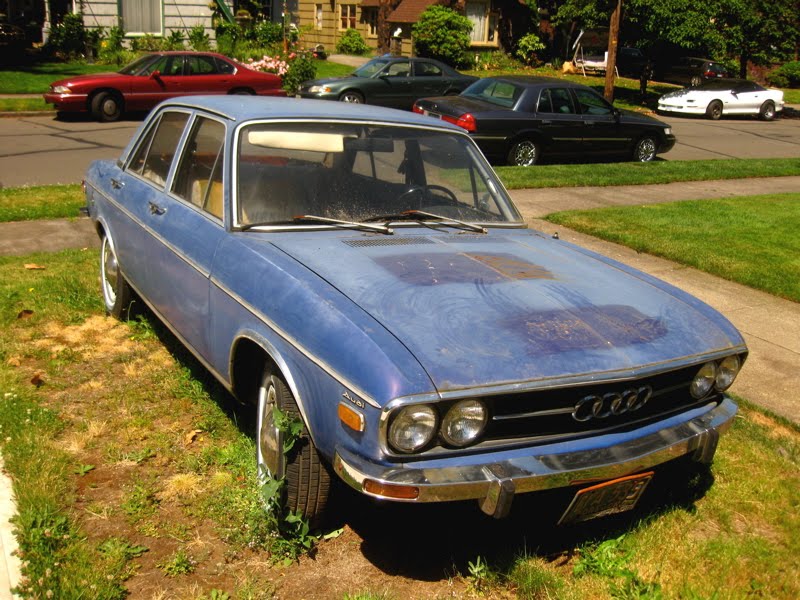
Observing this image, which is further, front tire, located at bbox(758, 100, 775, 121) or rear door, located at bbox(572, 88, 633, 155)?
front tire, located at bbox(758, 100, 775, 121)

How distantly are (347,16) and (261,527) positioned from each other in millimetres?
40463

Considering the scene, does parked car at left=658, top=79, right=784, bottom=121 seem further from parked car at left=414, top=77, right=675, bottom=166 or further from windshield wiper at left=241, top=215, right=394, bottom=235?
windshield wiper at left=241, top=215, right=394, bottom=235

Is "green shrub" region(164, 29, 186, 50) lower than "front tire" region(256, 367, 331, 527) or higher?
higher

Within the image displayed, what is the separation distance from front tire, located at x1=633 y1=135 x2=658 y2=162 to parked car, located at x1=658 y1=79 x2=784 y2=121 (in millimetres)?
12105

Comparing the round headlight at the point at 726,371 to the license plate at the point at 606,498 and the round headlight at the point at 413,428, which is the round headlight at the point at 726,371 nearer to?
the license plate at the point at 606,498

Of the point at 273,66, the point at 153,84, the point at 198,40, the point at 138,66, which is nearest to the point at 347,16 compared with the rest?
the point at 198,40

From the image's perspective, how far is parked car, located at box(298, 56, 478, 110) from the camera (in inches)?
741

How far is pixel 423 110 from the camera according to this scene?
1420 centimetres

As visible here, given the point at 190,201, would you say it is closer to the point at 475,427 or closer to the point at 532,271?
the point at 532,271

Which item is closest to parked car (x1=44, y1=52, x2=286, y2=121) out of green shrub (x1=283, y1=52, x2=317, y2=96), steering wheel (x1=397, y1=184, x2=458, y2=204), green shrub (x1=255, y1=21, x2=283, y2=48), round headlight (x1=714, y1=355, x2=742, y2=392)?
green shrub (x1=283, y1=52, x2=317, y2=96)

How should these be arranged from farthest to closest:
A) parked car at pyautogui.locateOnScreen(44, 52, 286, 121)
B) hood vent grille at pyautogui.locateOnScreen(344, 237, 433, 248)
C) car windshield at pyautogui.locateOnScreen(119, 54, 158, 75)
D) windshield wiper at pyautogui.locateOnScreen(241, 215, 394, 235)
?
car windshield at pyautogui.locateOnScreen(119, 54, 158, 75), parked car at pyautogui.locateOnScreen(44, 52, 286, 121), windshield wiper at pyautogui.locateOnScreen(241, 215, 394, 235), hood vent grille at pyautogui.locateOnScreen(344, 237, 433, 248)

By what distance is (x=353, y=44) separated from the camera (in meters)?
37.6

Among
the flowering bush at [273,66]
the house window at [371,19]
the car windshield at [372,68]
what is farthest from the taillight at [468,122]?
the house window at [371,19]

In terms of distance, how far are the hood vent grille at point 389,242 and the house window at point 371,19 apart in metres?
37.3
